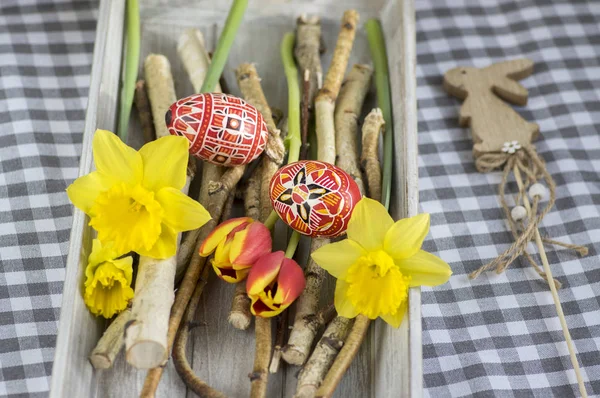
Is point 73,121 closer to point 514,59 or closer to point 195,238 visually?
point 195,238

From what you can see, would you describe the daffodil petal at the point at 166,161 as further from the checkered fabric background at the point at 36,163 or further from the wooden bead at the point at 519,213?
the wooden bead at the point at 519,213

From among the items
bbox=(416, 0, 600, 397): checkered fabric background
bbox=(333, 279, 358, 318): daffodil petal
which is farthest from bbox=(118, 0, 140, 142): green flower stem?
bbox=(416, 0, 600, 397): checkered fabric background

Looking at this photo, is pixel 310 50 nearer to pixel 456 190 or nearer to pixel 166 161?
pixel 456 190

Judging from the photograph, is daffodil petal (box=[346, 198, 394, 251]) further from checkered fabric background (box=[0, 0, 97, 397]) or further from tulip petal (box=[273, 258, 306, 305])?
checkered fabric background (box=[0, 0, 97, 397])

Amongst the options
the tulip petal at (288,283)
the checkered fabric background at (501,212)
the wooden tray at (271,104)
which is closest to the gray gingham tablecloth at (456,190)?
the checkered fabric background at (501,212)

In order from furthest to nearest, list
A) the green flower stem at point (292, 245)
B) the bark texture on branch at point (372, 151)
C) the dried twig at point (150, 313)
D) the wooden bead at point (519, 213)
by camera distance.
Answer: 1. the wooden bead at point (519, 213)
2. the bark texture on branch at point (372, 151)
3. the green flower stem at point (292, 245)
4. the dried twig at point (150, 313)

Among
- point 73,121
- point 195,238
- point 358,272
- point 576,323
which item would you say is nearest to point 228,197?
point 195,238
